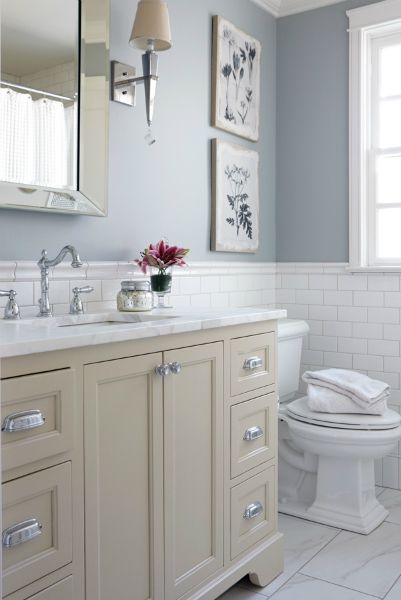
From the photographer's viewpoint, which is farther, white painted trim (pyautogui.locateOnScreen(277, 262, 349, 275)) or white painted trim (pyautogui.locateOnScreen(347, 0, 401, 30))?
Answer: white painted trim (pyautogui.locateOnScreen(277, 262, 349, 275))

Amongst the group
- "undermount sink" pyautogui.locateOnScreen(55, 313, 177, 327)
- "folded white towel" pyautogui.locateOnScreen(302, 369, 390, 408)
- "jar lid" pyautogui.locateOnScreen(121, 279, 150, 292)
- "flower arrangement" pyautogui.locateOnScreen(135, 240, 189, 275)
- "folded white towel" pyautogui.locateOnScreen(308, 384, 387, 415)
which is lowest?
"folded white towel" pyautogui.locateOnScreen(308, 384, 387, 415)

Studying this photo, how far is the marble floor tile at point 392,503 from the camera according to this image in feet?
9.36

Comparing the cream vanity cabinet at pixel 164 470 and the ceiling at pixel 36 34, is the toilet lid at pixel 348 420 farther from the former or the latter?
the ceiling at pixel 36 34

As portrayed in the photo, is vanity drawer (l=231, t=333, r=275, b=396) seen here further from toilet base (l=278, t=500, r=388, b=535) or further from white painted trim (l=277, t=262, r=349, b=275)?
white painted trim (l=277, t=262, r=349, b=275)

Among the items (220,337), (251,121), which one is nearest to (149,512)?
(220,337)

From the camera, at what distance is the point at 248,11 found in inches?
130

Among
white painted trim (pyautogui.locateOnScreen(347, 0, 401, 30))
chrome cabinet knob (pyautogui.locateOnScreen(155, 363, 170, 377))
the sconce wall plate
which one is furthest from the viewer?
white painted trim (pyautogui.locateOnScreen(347, 0, 401, 30))

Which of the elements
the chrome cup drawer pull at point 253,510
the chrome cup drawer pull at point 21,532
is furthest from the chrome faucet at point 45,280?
the chrome cup drawer pull at point 253,510

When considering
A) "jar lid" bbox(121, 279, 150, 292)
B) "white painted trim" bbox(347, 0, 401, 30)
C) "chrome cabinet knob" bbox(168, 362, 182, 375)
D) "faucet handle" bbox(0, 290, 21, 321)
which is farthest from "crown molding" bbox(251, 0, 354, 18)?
"chrome cabinet knob" bbox(168, 362, 182, 375)

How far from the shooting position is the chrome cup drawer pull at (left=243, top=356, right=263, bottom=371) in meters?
2.14

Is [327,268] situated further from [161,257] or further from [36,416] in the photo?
[36,416]

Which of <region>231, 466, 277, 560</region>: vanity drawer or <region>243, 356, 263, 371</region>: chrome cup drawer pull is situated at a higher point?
<region>243, 356, 263, 371</region>: chrome cup drawer pull

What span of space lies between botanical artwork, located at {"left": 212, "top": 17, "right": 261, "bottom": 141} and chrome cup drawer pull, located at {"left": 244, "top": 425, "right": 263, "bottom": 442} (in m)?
1.52

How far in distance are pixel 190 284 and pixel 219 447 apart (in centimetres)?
104
